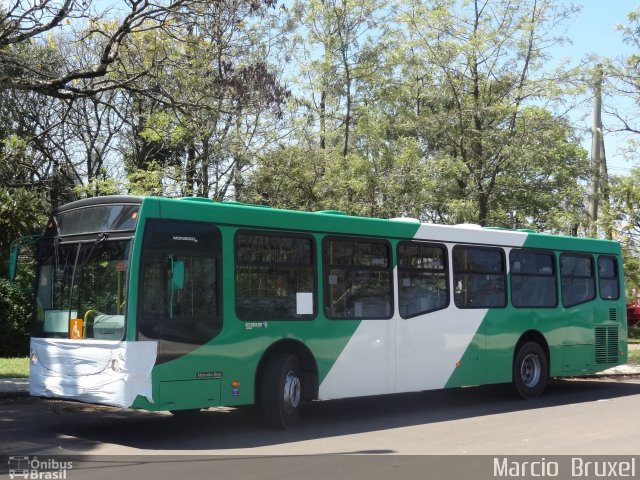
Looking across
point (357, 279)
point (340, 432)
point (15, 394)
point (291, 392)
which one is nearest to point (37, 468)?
point (291, 392)

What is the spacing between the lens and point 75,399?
995 cm

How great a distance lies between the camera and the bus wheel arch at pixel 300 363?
10.8m

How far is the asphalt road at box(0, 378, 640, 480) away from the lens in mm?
9250

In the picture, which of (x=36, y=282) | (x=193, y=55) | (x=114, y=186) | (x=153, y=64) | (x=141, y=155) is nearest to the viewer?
(x=36, y=282)

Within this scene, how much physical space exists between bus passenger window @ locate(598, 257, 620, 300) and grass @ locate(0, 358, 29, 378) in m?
12.1

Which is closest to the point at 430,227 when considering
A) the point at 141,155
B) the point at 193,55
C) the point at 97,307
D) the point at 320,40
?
the point at 97,307

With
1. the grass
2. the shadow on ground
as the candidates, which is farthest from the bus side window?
the grass

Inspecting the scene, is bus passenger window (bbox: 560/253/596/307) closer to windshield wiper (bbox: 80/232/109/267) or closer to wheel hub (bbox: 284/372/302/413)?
wheel hub (bbox: 284/372/302/413)

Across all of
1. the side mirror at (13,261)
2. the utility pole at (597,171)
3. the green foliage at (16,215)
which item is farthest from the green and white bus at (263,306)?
the utility pole at (597,171)

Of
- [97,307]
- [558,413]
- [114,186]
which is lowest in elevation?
[558,413]

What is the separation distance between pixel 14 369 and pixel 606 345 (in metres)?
12.8

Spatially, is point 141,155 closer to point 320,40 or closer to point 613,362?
point 320,40

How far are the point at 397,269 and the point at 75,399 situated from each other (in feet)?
17.6

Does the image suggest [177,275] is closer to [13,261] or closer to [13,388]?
[13,261]
